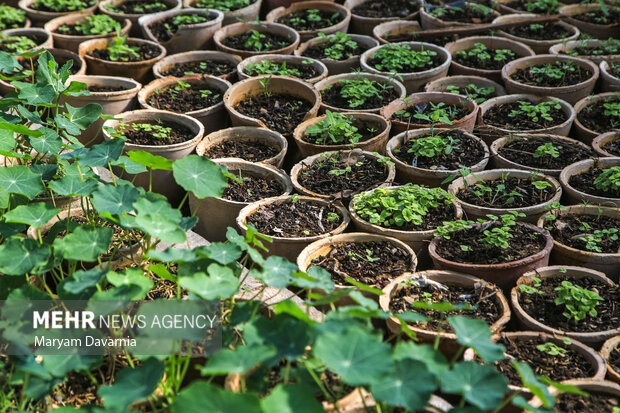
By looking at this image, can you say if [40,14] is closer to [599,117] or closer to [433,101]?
[433,101]

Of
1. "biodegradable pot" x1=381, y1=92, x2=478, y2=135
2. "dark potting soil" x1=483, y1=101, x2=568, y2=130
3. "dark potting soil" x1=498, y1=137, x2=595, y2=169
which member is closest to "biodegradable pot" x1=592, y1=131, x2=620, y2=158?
"dark potting soil" x1=498, y1=137, x2=595, y2=169

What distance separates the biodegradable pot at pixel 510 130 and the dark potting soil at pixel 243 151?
1.30m

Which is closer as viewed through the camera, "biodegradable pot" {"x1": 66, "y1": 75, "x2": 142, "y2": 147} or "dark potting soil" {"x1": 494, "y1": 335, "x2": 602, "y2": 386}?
"dark potting soil" {"x1": 494, "y1": 335, "x2": 602, "y2": 386}

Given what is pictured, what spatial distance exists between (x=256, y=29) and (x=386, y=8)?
125cm

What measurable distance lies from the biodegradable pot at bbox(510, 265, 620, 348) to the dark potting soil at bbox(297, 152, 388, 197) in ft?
3.11

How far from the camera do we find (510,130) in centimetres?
387

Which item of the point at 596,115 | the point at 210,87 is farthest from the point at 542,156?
the point at 210,87

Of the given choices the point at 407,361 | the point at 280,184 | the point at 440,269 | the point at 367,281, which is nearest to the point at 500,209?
the point at 440,269

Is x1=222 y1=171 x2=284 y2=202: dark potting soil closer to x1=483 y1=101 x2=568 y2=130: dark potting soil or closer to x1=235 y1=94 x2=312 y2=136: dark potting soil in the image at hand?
x1=235 y1=94 x2=312 y2=136: dark potting soil

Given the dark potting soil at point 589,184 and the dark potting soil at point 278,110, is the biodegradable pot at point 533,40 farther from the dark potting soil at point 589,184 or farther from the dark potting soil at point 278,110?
the dark potting soil at point 278,110

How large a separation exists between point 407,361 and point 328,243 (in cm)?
123

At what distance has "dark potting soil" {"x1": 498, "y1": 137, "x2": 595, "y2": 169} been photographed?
3.61 m

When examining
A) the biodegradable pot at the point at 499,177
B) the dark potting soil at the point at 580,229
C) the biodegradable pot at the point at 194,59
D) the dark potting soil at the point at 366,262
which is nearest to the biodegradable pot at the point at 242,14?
the biodegradable pot at the point at 194,59

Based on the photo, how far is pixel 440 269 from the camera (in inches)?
114
